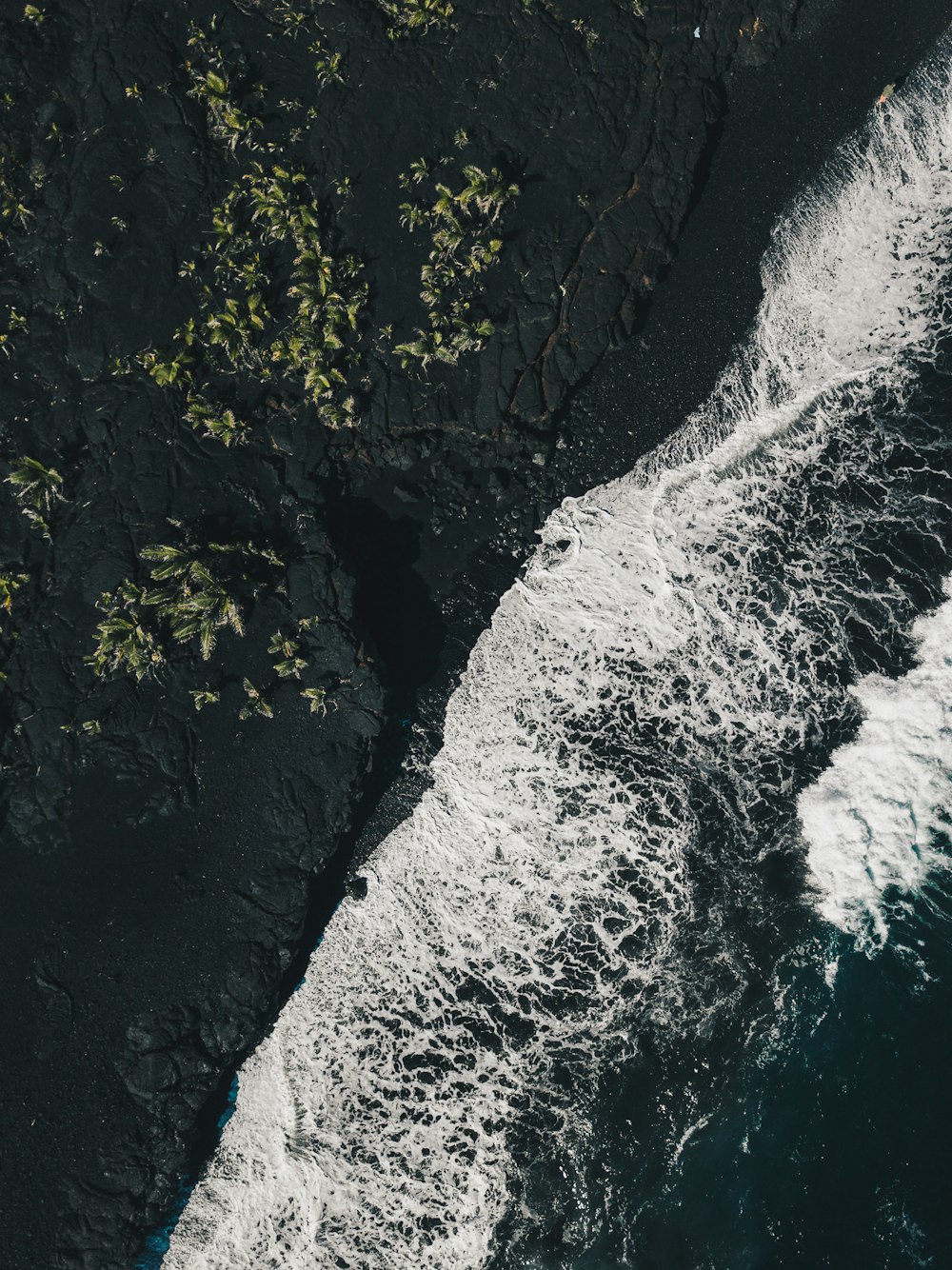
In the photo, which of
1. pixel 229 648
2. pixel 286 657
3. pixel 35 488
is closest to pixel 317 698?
pixel 286 657

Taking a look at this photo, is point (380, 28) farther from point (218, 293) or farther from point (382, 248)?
point (218, 293)

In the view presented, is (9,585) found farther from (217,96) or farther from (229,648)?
(217,96)

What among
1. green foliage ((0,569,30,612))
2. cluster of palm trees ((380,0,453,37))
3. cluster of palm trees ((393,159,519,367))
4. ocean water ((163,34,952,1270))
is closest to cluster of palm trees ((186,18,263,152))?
cluster of palm trees ((380,0,453,37))

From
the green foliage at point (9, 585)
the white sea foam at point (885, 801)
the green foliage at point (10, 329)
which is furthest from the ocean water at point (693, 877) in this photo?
the green foliage at point (10, 329)

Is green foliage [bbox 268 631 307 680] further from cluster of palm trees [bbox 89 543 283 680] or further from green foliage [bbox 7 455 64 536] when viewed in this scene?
green foliage [bbox 7 455 64 536]

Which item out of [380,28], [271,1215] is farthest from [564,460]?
[271,1215]

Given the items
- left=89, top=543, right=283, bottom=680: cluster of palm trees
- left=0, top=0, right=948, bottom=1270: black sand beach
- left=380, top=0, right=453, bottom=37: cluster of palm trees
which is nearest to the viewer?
left=89, top=543, right=283, bottom=680: cluster of palm trees

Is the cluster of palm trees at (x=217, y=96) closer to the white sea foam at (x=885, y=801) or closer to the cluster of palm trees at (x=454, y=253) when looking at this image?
the cluster of palm trees at (x=454, y=253)
